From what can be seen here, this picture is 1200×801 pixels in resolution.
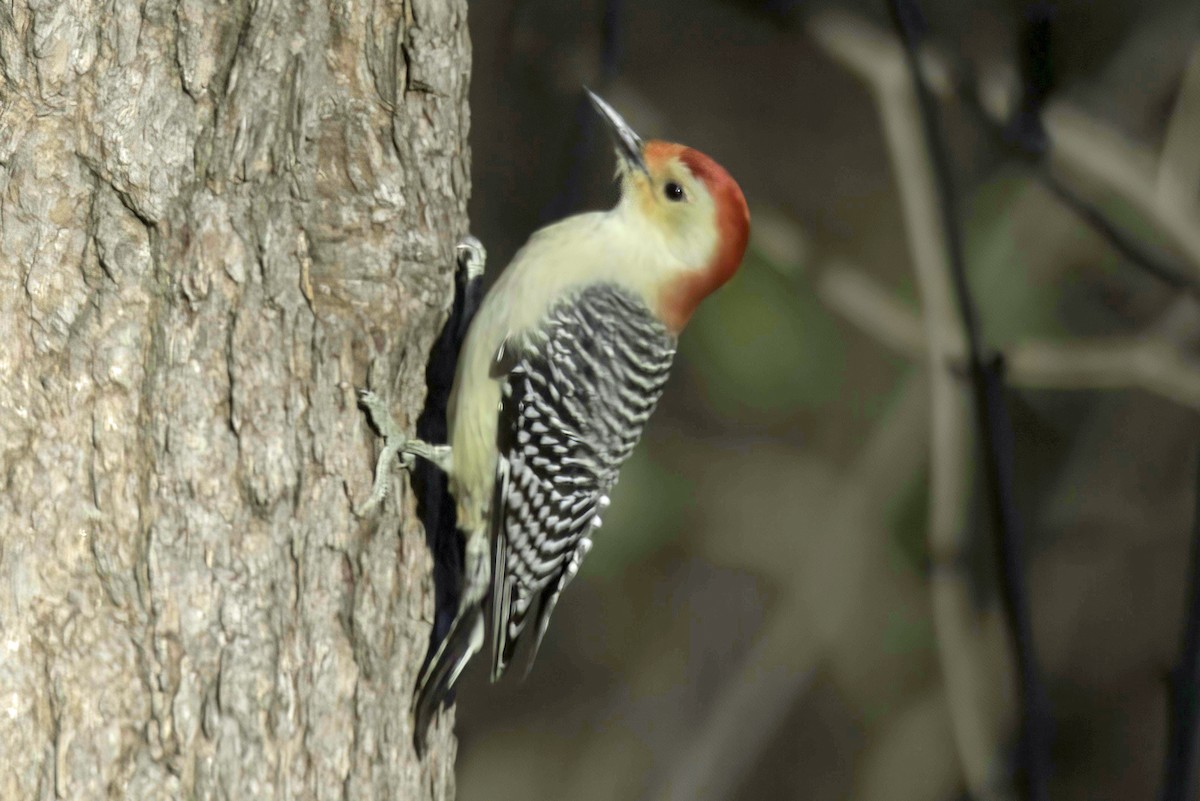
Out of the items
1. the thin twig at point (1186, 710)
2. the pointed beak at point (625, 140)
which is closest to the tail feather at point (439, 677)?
the pointed beak at point (625, 140)

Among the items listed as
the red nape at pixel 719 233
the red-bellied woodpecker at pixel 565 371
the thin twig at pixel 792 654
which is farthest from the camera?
the thin twig at pixel 792 654

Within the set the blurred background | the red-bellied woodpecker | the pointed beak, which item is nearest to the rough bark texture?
the red-bellied woodpecker

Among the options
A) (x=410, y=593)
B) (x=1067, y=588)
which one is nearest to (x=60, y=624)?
(x=410, y=593)

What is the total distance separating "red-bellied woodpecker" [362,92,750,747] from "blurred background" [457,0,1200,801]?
1127 millimetres

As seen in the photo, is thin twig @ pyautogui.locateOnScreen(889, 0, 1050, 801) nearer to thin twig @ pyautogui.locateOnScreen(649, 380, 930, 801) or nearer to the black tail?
thin twig @ pyautogui.locateOnScreen(649, 380, 930, 801)

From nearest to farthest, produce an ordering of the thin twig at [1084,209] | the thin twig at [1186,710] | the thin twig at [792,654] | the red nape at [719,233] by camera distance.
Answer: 1. the red nape at [719,233]
2. the thin twig at [1186,710]
3. the thin twig at [1084,209]
4. the thin twig at [792,654]

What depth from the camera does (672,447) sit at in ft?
12.8

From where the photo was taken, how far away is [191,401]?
70.2 inches

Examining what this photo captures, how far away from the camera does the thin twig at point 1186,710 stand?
11.0ft

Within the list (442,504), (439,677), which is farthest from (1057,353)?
(439,677)

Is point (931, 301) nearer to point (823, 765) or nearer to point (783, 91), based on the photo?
point (783, 91)

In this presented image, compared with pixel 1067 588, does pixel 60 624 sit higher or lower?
higher

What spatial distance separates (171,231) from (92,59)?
306 millimetres

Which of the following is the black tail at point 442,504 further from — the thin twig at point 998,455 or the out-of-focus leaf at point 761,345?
the thin twig at point 998,455
